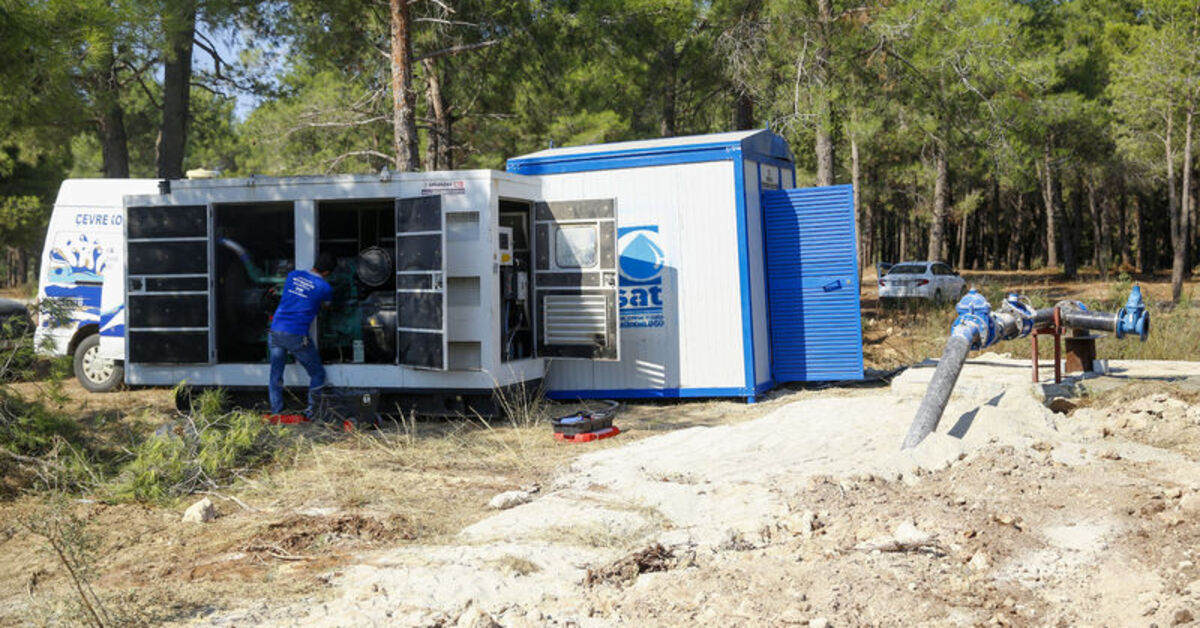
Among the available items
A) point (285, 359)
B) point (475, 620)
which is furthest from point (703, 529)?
point (285, 359)

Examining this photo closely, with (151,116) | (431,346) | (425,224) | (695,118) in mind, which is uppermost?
(151,116)

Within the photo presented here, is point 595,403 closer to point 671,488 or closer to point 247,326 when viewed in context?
point 247,326

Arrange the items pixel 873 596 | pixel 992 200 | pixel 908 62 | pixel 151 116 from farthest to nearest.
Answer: pixel 992 200, pixel 151 116, pixel 908 62, pixel 873 596

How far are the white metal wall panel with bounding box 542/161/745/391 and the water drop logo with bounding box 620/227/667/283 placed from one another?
0.04ft

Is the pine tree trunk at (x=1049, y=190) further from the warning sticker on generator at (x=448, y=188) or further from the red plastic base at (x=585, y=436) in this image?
the red plastic base at (x=585, y=436)

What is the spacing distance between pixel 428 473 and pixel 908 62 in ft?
41.0

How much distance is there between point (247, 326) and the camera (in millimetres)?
12742

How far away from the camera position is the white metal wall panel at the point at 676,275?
12242 mm

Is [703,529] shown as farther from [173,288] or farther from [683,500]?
[173,288]

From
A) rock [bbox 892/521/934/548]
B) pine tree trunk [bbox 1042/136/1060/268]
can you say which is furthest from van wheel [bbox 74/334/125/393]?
pine tree trunk [bbox 1042/136/1060/268]

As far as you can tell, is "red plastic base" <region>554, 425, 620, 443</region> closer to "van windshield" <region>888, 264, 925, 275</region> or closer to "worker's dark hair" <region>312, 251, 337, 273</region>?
"worker's dark hair" <region>312, 251, 337, 273</region>

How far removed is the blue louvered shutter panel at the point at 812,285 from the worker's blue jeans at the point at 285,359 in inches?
206

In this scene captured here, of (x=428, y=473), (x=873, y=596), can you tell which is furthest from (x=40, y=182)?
(x=873, y=596)

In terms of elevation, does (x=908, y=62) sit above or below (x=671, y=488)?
above
